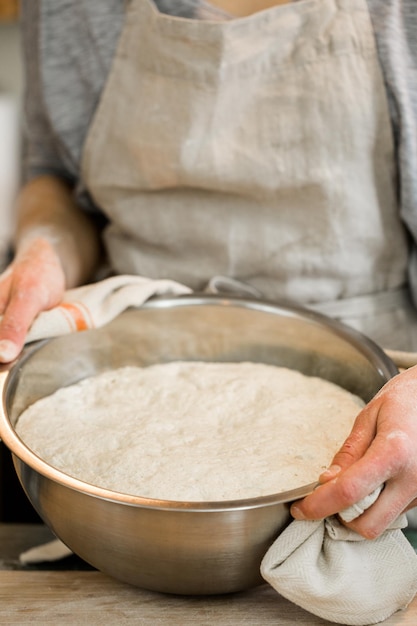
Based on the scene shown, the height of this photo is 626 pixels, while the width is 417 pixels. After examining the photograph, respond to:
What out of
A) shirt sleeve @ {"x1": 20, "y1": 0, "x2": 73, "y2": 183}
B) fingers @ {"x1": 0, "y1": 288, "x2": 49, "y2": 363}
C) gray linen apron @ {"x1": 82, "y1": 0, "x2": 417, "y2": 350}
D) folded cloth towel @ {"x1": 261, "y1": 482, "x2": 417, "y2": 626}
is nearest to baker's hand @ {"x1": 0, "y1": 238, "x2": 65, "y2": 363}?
fingers @ {"x1": 0, "y1": 288, "x2": 49, "y2": 363}

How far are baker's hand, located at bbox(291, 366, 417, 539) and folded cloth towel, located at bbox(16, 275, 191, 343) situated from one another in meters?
0.39

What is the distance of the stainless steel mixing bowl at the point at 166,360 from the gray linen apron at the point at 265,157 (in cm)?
10

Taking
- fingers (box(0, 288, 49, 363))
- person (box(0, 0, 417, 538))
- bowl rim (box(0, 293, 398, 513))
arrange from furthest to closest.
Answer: person (box(0, 0, 417, 538)) → fingers (box(0, 288, 49, 363)) → bowl rim (box(0, 293, 398, 513))

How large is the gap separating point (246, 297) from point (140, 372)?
168 mm

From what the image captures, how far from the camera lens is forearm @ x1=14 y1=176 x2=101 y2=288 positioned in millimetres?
1131

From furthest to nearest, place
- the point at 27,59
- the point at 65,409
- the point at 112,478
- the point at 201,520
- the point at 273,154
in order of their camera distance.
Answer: the point at 27,59 < the point at 273,154 < the point at 65,409 < the point at 112,478 < the point at 201,520

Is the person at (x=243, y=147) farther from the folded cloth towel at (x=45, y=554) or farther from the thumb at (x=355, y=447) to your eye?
the thumb at (x=355, y=447)

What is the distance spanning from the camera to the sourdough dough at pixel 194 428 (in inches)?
27.5

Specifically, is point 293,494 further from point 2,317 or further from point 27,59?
point 27,59

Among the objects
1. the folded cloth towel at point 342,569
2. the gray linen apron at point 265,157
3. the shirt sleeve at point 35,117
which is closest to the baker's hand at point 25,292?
the gray linen apron at point 265,157

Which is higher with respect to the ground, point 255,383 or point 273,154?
point 273,154

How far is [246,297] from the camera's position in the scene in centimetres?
100

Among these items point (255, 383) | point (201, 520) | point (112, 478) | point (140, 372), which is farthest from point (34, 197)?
point (201, 520)

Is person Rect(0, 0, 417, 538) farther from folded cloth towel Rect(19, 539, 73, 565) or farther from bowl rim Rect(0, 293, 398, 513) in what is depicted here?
folded cloth towel Rect(19, 539, 73, 565)
